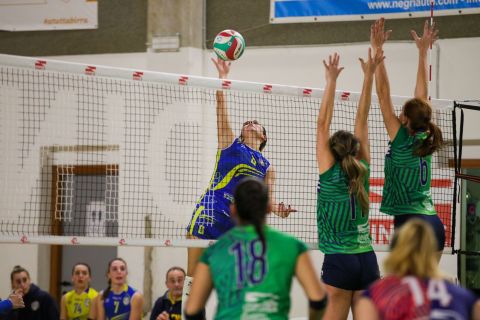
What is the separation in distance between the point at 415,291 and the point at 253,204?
991mm

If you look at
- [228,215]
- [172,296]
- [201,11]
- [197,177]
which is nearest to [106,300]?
[172,296]

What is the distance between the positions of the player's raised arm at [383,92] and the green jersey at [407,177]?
7 cm

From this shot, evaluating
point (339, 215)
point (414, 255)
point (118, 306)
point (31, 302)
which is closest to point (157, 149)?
point (118, 306)

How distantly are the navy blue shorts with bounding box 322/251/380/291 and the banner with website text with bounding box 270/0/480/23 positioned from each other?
Result: 732 cm

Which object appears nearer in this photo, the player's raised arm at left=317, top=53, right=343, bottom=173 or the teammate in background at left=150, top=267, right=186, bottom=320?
the player's raised arm at left=317, top=53, right=343, bottom=173

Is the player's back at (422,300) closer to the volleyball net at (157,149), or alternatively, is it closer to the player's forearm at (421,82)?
the player's forearm at (421,82)

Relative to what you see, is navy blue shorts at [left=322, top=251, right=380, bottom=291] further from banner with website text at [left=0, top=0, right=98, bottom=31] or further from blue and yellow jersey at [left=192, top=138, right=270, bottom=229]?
banner with website text at [left=0, top=0, right=98, bottom=31]

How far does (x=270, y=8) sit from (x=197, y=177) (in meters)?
3.50

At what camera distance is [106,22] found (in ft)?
45.9

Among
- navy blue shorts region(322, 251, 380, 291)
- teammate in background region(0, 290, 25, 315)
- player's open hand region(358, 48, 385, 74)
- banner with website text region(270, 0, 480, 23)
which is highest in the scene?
banner with website text region(270, 0, 480, 23)

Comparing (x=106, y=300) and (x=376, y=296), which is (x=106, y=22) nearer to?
(x=106, y=300)

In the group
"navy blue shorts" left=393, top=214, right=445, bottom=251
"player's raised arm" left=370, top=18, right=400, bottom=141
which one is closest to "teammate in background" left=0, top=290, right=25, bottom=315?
"navy blue shorts" left=393, top=214, right=445, bottom=251

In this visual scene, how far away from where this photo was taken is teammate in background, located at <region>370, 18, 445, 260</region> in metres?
6.54

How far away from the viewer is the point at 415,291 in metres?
3.82
